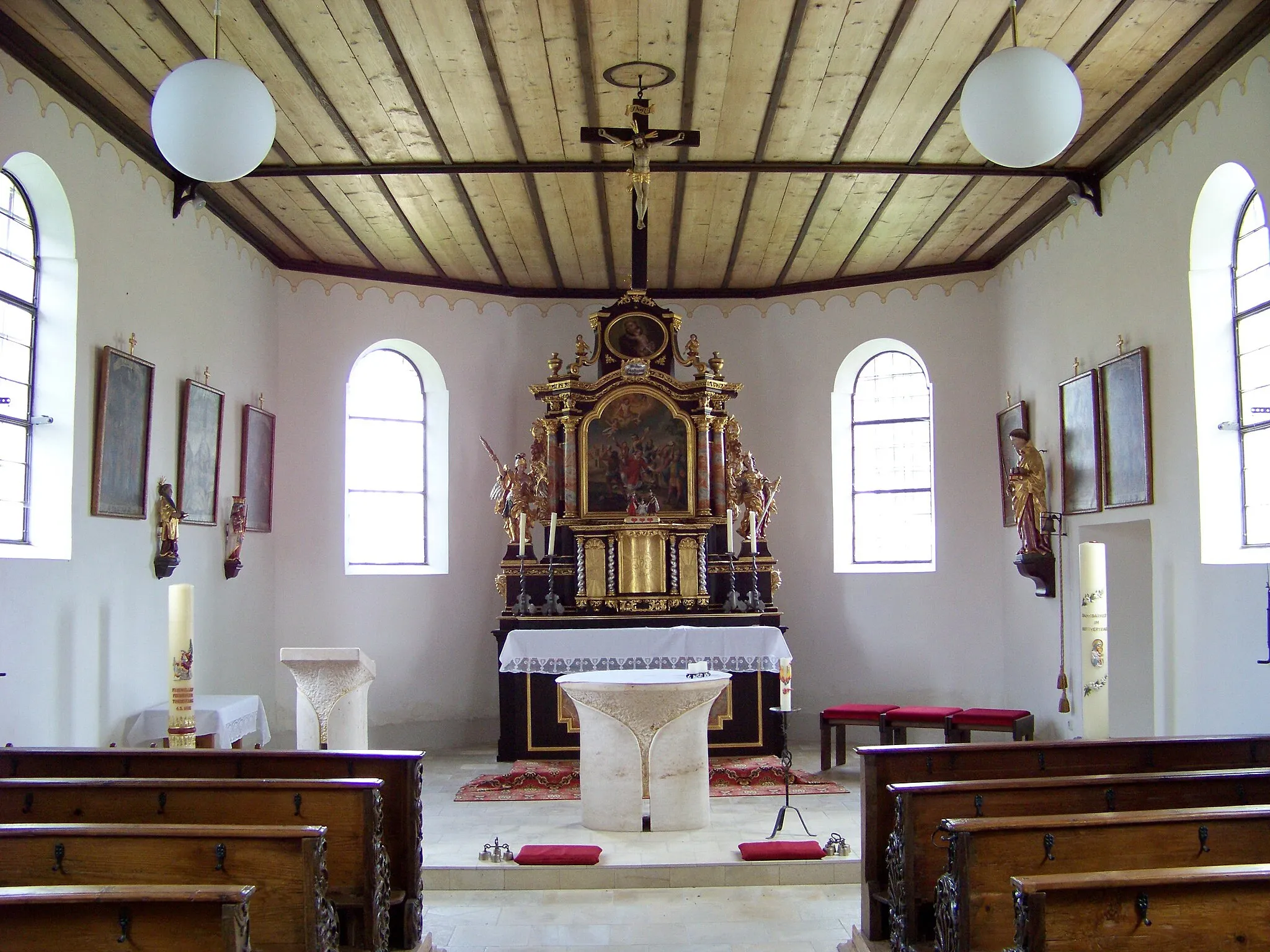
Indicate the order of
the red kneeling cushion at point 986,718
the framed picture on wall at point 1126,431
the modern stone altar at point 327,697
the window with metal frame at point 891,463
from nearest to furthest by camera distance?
1. the framed picture on wall at point 1126,431
2. the modern stone altar at point 327,697
3. the red kneeling cushion at point 986,718
4. the window with metal frame at point 891,463

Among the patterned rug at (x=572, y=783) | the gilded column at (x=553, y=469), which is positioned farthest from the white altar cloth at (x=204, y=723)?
the gilded column at (x=553, y=469)

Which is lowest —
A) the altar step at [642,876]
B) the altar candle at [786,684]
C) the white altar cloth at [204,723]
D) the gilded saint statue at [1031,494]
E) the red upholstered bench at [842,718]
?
the altar step at [642,876]

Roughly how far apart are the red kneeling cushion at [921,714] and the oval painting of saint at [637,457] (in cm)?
267

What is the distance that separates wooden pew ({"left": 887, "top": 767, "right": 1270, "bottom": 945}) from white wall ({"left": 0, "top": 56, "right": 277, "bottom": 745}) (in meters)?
4.77

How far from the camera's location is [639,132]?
7402 mm

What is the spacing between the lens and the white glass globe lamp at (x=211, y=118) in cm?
407

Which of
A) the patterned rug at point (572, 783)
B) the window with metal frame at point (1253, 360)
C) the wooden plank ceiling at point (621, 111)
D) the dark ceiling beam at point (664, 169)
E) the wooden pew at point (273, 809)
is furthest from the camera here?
the patterned rug at point (572, 783)

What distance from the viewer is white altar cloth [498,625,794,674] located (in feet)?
30.4

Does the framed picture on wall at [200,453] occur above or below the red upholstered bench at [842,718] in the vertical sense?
above

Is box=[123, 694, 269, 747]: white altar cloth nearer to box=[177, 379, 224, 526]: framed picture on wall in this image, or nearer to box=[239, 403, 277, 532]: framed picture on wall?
box=[177, 379, 224, 526]: framed picture on wall

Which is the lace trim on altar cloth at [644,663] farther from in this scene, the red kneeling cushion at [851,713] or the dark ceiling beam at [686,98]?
the dark ceiling beam at [686,98]

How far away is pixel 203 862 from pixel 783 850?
371 centimetres

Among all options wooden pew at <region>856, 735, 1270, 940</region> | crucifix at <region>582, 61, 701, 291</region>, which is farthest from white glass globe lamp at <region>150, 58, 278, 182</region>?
wooden pew at <region>856, 735, 1270, 940</region>

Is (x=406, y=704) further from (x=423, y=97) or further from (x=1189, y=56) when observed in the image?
(x=1189, y=56)
